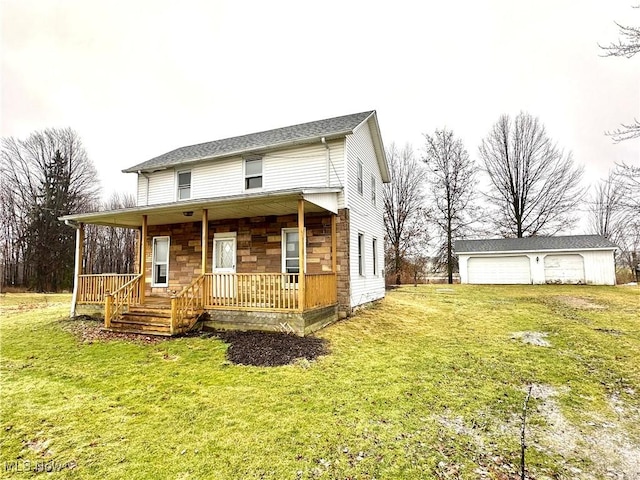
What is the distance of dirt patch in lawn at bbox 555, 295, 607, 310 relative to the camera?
12.6 m

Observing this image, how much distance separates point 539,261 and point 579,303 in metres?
9.51

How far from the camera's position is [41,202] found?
26000 mm

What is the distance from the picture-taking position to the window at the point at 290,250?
10555 millimetres

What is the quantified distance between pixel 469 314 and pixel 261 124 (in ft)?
181

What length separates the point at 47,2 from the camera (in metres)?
10.2

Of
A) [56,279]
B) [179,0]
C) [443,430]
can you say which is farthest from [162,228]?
[56,279]

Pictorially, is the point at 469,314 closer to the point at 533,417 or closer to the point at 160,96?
the point at 533,417

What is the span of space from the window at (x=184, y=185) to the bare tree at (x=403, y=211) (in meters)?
17.8

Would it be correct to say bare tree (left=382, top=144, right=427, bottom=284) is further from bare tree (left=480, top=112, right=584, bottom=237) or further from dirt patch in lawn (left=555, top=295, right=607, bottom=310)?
dirt patch in lawn (left=555, top=295, right=607, bottom=310)

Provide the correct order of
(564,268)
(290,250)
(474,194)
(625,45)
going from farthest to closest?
(474,194), (564,268), (290,250), (625,45)

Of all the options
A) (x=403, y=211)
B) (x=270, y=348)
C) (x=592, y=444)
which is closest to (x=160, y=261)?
(x=270, y=348)

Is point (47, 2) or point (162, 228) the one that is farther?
point (162, 228)

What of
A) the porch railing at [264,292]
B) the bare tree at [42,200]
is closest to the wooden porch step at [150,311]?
the porch railing at [264,292]

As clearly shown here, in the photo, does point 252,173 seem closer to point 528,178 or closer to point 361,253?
point 361,253
